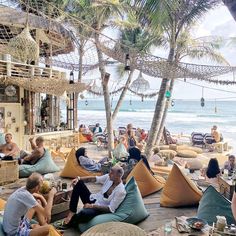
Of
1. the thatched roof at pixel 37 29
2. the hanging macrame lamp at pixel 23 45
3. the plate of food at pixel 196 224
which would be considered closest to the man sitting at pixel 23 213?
the plate of food at pixel 196 224

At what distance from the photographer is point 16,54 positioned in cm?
705

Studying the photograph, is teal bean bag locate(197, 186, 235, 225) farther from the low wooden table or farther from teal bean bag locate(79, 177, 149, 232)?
the low wooden table

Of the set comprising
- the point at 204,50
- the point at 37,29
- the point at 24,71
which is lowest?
the point at 24,71

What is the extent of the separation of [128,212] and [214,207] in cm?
109

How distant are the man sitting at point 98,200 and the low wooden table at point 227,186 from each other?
6.47ft

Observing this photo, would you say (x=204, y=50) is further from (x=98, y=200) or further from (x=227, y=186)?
(x=98, y=200)

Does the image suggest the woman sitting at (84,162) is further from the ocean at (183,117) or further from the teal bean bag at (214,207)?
the ocean at (183,117)

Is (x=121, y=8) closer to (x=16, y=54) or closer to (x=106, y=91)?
(x=106, y=91)

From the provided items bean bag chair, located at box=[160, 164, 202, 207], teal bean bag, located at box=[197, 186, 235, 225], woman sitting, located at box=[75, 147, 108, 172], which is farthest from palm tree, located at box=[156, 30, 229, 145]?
teal bean bag, located at box=[197, 186, 235, 225]

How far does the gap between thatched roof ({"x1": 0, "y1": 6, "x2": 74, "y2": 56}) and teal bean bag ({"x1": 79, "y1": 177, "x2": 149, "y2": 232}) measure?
657 centimetres

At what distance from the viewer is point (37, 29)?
1091 cm

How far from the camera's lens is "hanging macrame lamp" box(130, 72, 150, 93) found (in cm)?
1700

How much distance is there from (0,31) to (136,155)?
312 inches

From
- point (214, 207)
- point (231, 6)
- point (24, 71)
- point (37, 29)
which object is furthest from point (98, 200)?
point (37, 29)
